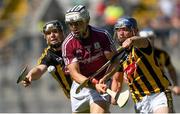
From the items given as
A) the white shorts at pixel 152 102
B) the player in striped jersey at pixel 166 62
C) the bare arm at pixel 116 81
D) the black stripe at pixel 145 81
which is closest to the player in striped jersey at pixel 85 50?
the bare arm at pixel 116 81

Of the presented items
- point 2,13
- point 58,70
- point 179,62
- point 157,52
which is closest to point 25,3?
point 2,13

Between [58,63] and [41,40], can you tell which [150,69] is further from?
[41,40]

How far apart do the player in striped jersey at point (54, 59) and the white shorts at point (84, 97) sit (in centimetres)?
41

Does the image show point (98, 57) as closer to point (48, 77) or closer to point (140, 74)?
point (140, 74)

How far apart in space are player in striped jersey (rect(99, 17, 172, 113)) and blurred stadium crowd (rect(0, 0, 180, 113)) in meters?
5.57

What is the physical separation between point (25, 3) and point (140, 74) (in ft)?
36.5

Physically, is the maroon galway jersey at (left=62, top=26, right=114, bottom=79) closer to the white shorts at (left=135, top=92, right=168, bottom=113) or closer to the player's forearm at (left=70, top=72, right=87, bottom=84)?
the player's forearm at (left=70, top=72, right=87, bottom=84)

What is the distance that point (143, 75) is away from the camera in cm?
1151

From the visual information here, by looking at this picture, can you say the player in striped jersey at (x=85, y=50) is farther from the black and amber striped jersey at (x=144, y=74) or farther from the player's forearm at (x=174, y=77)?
the player's forearm at (x=174, y=77)

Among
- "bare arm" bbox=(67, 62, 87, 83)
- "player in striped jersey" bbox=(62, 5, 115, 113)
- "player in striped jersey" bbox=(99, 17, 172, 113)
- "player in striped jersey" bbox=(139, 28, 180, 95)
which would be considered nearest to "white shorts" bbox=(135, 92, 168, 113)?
"player in striped jersey" bbox=(99, 17, 172, 113)

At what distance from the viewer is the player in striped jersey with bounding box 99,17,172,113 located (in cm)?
1115

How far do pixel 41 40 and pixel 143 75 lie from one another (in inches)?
275

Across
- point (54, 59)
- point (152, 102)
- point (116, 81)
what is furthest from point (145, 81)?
point (54, 59)

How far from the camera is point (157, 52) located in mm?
13734
